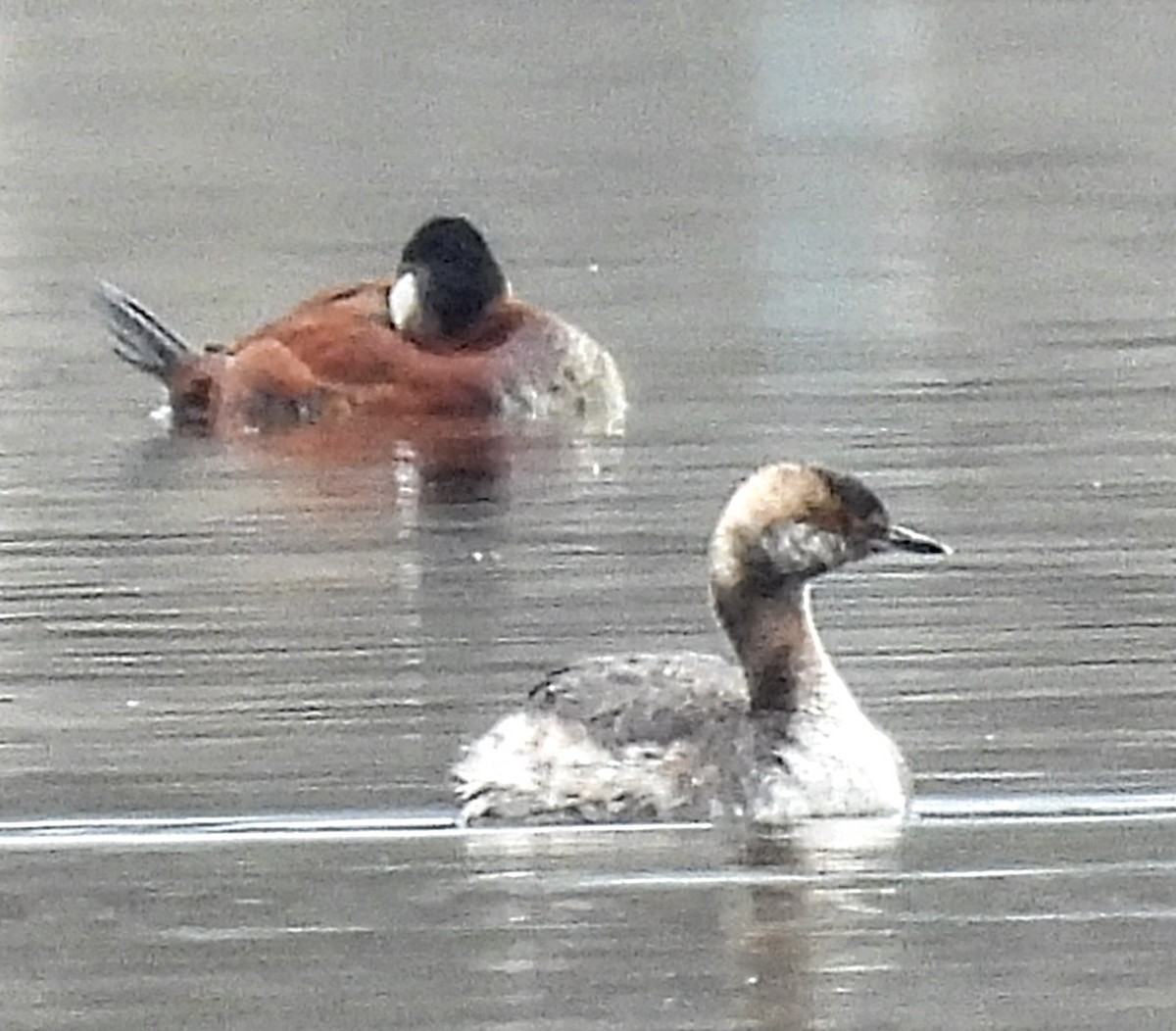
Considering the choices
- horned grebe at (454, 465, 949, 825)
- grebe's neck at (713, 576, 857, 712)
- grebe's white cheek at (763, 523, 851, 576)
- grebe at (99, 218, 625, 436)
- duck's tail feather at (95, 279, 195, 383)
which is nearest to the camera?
horned grebe at (454, 465, 949, 825)

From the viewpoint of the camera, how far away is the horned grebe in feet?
18.8

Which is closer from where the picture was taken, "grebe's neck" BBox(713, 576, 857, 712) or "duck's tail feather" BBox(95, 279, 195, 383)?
"grebe's neck" BBox(713, 576, 857, 712)

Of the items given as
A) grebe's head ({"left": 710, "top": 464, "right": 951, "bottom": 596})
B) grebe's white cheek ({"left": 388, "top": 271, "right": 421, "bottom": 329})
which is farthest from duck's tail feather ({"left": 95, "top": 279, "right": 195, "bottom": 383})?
grebe's head ({"left": 710, "top": 464, "right": 951, "bottom": 596})

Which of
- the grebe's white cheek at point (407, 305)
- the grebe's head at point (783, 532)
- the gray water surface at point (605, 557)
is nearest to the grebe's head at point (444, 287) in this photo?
the grebe's white cheek at point (407, 305)

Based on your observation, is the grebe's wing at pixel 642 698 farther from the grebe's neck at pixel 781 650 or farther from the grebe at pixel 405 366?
the grebe at pixel 405 366

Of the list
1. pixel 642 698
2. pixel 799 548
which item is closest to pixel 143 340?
pixel 799 548

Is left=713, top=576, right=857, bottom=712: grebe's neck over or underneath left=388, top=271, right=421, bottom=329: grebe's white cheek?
underneath

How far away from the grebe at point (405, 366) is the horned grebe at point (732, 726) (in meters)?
2.89

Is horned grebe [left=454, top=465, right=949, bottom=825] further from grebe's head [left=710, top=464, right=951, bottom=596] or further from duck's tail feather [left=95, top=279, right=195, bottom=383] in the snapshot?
duck's tail feather [left=95, top=279, right=195, bottom=383]

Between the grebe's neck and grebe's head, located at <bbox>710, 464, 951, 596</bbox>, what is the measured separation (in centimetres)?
2

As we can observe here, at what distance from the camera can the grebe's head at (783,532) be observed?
595 centimetres

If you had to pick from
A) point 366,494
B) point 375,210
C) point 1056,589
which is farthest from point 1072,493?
point 375,210

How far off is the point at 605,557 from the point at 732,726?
60.8 inches

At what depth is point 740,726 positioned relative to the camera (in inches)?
230
